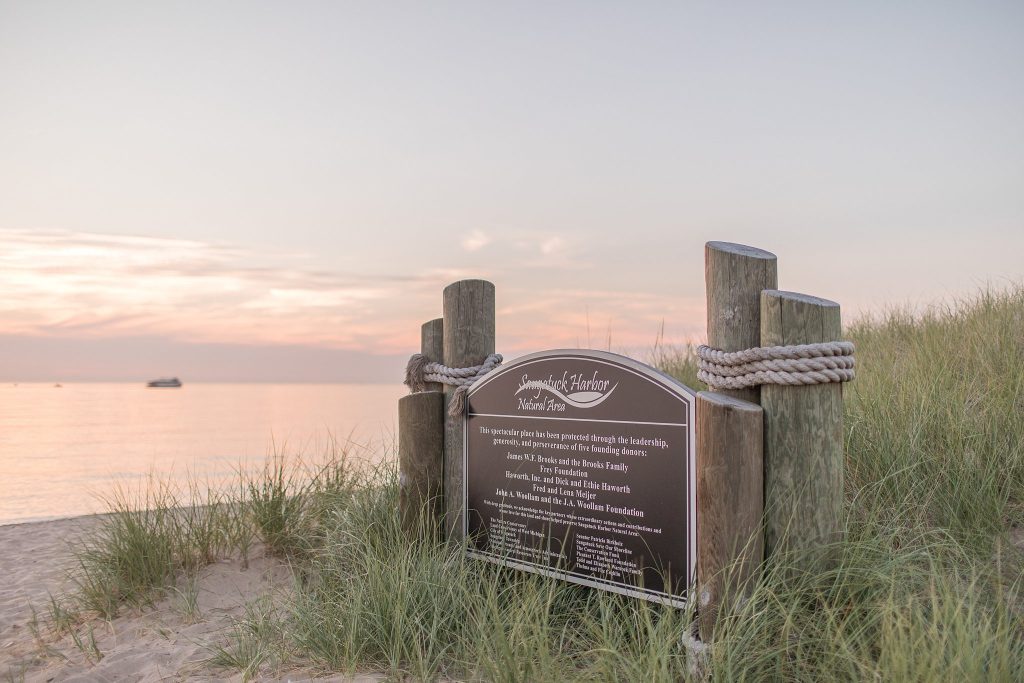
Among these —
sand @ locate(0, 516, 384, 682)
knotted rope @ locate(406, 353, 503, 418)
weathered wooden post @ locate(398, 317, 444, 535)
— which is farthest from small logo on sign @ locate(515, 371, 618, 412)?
sand @ locate(0, 516, 384, 682)

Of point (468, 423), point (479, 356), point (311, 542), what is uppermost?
point (479, 356)

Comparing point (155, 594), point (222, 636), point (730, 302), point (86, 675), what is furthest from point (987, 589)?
point (155, 594)

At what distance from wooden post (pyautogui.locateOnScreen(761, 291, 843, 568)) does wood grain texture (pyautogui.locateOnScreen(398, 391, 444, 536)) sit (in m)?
2.33

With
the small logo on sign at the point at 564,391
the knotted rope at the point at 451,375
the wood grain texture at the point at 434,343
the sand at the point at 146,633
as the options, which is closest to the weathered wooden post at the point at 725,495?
the small logo on sign at the point at 564,391

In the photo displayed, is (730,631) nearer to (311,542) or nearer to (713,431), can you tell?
(713,431)

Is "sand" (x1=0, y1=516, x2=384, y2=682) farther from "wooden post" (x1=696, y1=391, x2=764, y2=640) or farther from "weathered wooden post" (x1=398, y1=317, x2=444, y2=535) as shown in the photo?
"wooden post" (x1=696, y1=391, x2=764, y2=640)

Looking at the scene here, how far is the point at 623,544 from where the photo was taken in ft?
13.4

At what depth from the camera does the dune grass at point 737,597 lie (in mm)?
3201

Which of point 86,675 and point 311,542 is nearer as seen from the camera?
point 86,675

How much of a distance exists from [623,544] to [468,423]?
1.43 meters

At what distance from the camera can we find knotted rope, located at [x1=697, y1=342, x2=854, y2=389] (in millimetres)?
3566

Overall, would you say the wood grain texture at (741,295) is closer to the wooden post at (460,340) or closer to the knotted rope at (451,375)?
the knotted rope at (451,375)

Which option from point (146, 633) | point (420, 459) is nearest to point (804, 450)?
point (420, 459)

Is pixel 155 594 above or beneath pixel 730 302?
beneath
